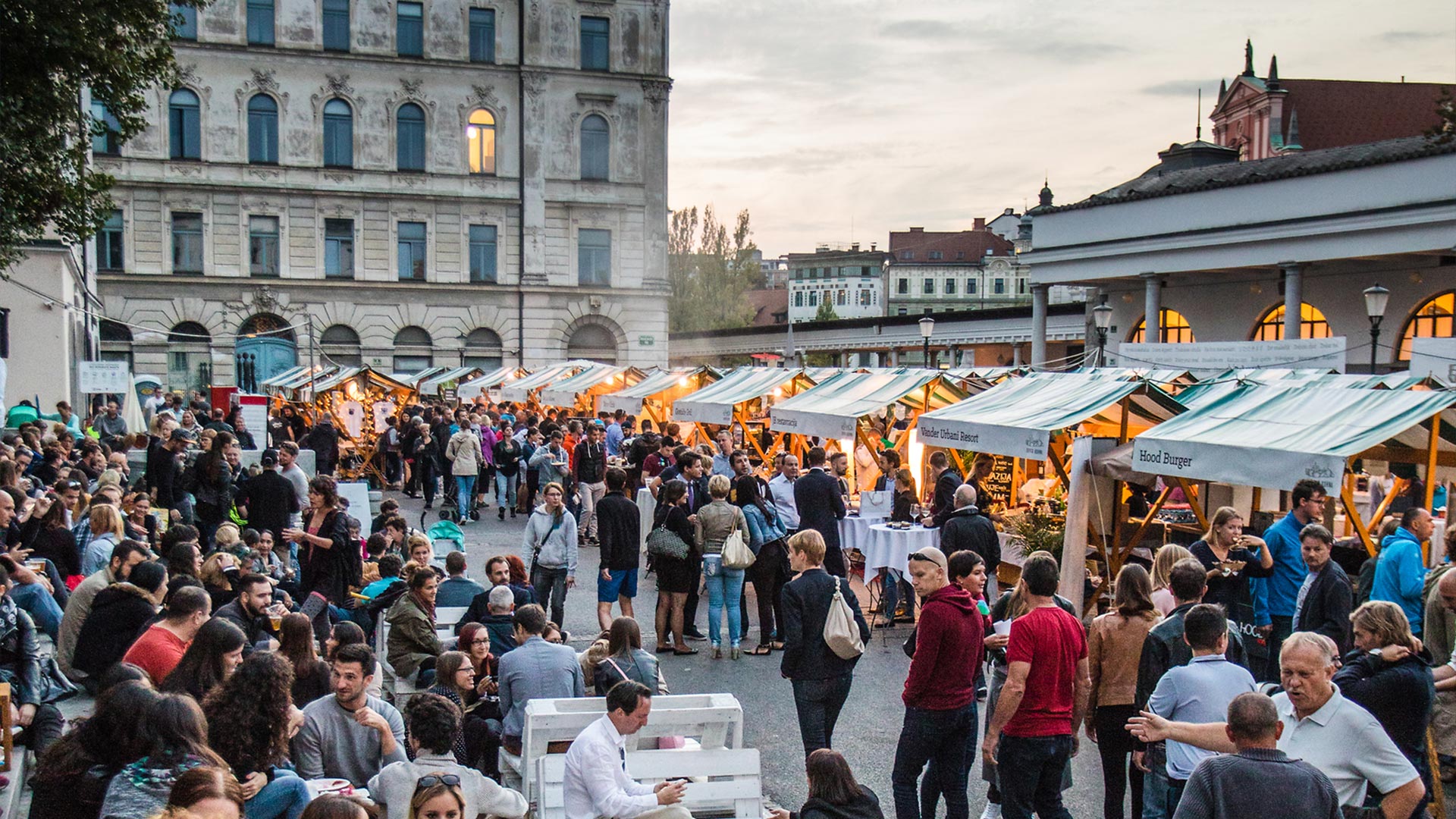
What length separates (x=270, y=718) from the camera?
4582 mm

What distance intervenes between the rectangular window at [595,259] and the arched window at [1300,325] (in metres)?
23.1

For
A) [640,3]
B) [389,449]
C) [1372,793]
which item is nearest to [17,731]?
[1372,793]

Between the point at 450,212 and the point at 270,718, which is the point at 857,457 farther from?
the point at 450,212

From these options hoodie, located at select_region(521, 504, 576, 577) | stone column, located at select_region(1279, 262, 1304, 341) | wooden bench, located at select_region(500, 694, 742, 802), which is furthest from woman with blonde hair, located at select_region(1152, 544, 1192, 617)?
stone column, located at select_region(1279, 262, 1304, 341)

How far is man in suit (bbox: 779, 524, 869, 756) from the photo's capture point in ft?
22.4

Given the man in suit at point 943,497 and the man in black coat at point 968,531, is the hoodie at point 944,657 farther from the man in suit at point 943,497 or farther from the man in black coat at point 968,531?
the man in suit at point 943,497

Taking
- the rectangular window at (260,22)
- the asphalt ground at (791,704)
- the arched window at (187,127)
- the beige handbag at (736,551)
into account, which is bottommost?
the asphalt ground at (791,704)

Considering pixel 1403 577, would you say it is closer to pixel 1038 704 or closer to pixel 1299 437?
pixel 1299 437

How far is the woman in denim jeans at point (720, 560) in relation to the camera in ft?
34.2

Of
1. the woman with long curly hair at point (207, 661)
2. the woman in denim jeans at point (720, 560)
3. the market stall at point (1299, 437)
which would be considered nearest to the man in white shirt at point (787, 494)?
the woman in denim jeans at point (720, 560)

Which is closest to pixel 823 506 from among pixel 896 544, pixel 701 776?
pixel 896 544

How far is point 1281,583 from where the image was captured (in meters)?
8.16

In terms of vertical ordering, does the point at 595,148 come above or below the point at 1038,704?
above

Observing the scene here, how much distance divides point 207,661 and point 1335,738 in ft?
16.5
